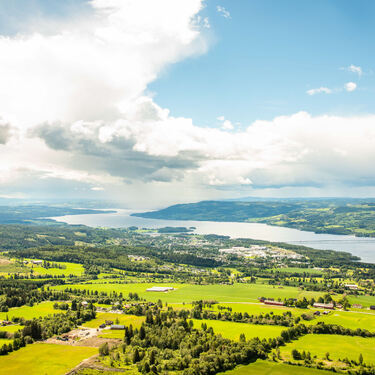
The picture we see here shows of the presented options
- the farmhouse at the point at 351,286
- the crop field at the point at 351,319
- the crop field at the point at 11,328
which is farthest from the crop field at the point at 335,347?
the crop field at the point at 11,328

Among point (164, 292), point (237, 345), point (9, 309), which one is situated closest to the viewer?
point (237, 345)

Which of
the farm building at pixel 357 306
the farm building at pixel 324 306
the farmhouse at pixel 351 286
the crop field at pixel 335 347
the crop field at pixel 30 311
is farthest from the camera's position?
the farmhouse at pixel 351 286

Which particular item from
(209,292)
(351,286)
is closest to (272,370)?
(209,292)

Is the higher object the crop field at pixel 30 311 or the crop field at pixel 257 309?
the crop field at pixel 30 311

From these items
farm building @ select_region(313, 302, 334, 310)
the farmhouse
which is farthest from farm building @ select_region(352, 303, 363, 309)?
the farmhouse

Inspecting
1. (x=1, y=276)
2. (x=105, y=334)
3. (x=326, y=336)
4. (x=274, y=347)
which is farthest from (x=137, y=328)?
(x=1, y=276)

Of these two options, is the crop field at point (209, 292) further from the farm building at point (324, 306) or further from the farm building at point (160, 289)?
the farm building at point (324, 306)

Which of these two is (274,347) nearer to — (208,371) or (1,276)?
(208,371)
